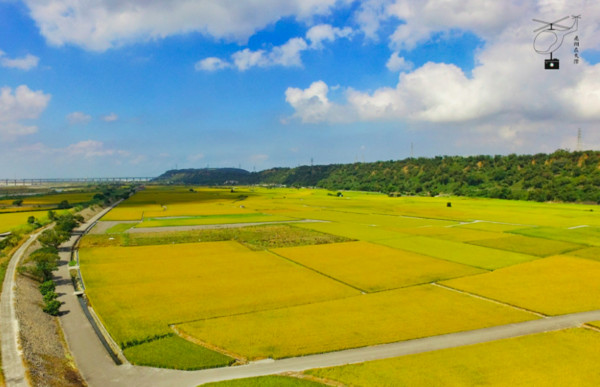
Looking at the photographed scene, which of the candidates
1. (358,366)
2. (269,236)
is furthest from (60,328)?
(269,236)

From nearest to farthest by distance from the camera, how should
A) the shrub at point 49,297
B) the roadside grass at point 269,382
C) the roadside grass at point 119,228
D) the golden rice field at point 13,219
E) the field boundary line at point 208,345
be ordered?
the roadside grass at point 269,382
the field boundary line at point 208,345
the shrub at point 49,297
the roadside grass at point 119,228
the golden rice field at point 13,219

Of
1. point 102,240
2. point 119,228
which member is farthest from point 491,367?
point 119,228

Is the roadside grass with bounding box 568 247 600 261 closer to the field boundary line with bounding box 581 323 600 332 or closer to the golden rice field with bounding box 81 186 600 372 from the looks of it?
the golden rice field with bounding box 81 186 600 372

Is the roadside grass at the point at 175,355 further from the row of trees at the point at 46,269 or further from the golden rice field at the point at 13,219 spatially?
the golden rice field at the point at 13,219

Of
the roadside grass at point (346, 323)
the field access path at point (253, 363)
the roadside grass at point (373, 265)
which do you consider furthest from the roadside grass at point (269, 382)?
the roadside grass at point (373, 265)

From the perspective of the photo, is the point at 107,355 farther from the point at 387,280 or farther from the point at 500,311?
the point at 500,311

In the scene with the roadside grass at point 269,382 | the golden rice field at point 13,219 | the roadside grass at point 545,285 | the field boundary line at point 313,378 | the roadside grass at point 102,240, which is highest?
the golden rice field at point 13,219

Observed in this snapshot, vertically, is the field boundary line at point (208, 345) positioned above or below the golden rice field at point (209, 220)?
below
